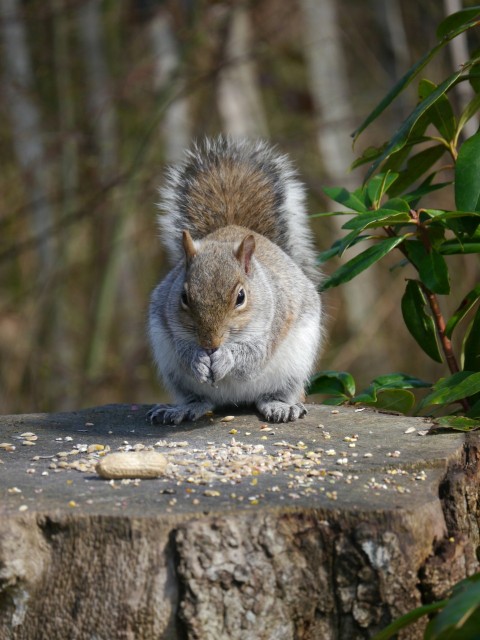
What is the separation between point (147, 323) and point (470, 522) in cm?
126

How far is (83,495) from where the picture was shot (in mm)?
1730

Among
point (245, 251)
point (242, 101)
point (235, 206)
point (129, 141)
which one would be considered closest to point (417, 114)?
point (245, 251)

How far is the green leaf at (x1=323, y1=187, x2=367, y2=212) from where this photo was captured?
243 centimetres

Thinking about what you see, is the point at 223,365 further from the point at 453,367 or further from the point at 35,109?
the point at 35,109

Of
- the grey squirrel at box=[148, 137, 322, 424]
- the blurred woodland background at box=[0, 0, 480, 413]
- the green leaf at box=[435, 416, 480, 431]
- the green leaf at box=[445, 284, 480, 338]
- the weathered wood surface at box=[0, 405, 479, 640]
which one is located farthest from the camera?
the blurred woodland background at box=[0, 0, 480, 413]

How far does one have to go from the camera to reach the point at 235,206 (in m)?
2.94

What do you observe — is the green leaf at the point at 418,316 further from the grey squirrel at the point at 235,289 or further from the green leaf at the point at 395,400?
the grey squirrel at the point at 235,289

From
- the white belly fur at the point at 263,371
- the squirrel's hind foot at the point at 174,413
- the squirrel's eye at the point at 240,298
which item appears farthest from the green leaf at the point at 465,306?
the squirrel's hind foot at the point at 174,413

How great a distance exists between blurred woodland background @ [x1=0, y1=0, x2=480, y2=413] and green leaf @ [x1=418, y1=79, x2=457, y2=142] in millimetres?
1193

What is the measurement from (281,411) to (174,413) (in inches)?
10.8

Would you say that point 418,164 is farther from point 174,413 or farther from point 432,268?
point 174,413

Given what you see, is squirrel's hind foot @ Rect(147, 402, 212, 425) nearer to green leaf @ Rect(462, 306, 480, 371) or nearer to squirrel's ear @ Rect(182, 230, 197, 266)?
squirrel's ear @ Rect(182, 230, 197, 266)

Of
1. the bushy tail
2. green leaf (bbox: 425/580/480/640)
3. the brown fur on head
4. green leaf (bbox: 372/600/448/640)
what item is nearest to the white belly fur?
the brown fur on head

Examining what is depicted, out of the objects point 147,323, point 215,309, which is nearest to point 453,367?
point 215,309
